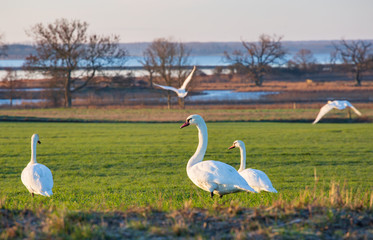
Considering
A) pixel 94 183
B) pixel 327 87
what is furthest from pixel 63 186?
pixel 327 87

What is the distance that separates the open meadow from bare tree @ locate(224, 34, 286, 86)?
61.6m

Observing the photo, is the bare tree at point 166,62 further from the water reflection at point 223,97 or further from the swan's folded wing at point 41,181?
the swan's folded wing at point 41,181

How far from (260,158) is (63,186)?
823 cm

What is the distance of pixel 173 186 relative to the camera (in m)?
11.4

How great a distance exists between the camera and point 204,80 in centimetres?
10388

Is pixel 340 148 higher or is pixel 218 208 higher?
pixel 218 208

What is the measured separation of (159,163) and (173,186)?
505 centimetres

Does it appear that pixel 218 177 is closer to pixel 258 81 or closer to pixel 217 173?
pixel 217 173

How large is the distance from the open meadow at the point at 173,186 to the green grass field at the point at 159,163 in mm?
32

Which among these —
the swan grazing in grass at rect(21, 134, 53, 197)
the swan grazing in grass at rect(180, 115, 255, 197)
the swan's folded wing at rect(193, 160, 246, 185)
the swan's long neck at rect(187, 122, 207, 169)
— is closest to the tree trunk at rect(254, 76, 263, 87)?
the swan grazing in grass at rect(21, 134, 53, 197)

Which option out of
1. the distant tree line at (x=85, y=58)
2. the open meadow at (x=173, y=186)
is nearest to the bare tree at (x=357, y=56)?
the distant tree line at (x=85, y=58)

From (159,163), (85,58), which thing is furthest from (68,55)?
(159,163)

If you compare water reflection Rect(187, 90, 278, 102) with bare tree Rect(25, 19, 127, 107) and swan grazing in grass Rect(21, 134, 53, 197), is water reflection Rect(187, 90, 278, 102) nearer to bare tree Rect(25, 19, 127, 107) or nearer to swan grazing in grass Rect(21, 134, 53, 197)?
bare tree Rect(25, 19, 127, 107)

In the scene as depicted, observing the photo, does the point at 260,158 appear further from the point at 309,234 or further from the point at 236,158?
the point at 309,234
